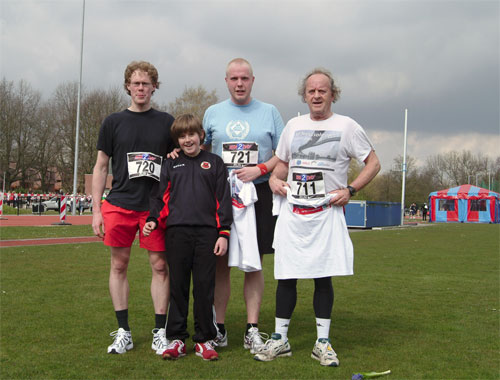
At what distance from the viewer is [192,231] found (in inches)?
160

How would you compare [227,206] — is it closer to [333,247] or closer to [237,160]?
[237,160]

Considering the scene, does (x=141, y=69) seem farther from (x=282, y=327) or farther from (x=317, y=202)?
(x=282, y=327)

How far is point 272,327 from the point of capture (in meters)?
5.10

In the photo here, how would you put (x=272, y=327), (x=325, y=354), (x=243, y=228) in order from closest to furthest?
1. (x=325, y=354)
2. (x=243, y=228)
3. (x=272, y=327)

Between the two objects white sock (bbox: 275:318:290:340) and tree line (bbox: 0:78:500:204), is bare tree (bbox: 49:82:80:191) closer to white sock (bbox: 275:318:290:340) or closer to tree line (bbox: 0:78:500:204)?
tree line (bbox: 0:78:500:204)

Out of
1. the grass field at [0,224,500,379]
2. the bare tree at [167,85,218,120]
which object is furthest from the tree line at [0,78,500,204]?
the grass field at [0,224,500,379]

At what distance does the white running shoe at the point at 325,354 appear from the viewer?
12.7 ft

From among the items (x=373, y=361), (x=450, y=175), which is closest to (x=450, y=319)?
(x=373, y=361)

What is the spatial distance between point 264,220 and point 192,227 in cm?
70

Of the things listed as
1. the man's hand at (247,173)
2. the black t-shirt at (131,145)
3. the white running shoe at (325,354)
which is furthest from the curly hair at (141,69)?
the white running shoe at (325,354)

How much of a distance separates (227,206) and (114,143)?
1.11 m

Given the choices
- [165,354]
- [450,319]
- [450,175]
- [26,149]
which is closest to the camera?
[165,354]

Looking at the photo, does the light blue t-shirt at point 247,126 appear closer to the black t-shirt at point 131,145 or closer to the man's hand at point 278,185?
the man's hand at point 278,185

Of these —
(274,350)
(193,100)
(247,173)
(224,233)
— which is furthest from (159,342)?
(193,100)
